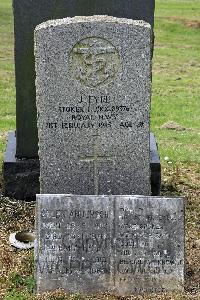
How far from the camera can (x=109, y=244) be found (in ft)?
18.8

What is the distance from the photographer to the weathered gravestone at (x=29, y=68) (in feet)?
23.7

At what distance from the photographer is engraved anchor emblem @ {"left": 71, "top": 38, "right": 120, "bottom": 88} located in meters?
5.84

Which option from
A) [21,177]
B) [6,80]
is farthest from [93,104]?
[6,80]

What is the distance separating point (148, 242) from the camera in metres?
5.73

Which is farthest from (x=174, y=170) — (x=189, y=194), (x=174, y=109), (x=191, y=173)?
(x=174, y=109)

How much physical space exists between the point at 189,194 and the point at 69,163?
238cm

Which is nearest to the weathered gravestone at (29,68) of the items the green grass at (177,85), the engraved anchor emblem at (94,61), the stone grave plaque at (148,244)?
the engraved anchor emblem at (94,61)

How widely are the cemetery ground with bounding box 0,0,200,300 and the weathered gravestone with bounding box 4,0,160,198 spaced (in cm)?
30

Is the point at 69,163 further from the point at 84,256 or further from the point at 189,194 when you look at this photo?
the point at 189,194

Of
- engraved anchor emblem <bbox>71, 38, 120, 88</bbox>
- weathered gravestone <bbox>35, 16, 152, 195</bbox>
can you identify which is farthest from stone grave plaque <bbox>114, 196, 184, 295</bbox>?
engraved anchor emblem <bbox>71, 38, 120, 88</bbox>

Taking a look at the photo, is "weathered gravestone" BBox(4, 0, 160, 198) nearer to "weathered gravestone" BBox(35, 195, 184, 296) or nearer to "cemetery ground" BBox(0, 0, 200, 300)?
"cemetery ground" BBox(0, 0, 200, 300)

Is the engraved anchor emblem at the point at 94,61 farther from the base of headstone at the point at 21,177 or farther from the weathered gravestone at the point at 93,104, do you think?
the base of headstone at the point at 21,177

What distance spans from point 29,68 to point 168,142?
3.71 meters

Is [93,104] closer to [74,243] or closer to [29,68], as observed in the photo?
[74,243]
